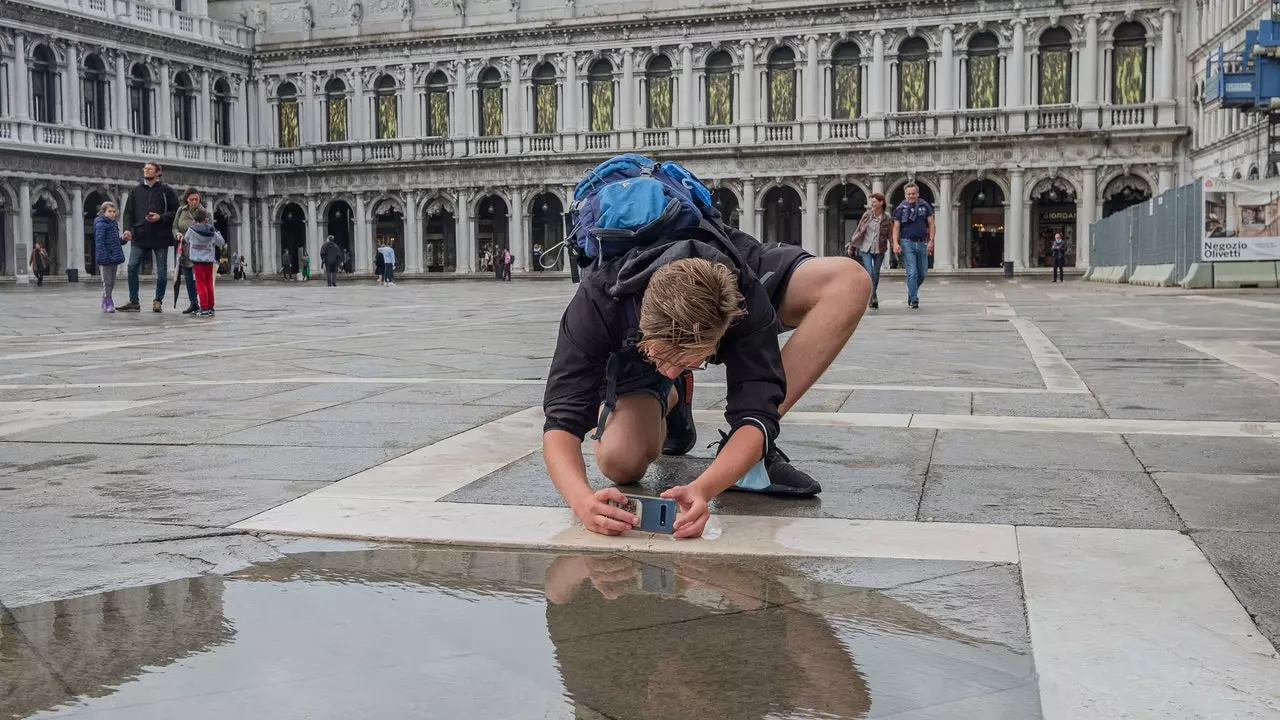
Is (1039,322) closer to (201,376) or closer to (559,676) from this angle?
(201,376)

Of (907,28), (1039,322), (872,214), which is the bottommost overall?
(1039,322)

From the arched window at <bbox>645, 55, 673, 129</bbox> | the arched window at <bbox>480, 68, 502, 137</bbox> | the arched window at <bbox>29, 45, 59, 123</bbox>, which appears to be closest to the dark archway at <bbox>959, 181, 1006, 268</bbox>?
the arched window at <bbox>645, 55, 673, 129</bbox>

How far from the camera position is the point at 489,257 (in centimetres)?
5088

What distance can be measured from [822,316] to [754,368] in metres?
0.55

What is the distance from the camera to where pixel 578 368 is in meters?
3.11

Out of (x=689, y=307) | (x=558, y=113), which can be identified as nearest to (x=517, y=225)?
(x=558, y=113)

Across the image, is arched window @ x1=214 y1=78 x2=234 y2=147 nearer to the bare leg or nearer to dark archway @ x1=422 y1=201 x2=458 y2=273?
dark archway @ x1=422 y1=201 x2=458 y2=273

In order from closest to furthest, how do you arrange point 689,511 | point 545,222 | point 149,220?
point 689,511
point 149,220
point 545,222

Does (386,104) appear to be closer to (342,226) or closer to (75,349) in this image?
(342,226)

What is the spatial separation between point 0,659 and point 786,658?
4.10 feet

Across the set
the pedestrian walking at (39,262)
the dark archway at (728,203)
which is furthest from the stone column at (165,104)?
the dark archway at (728,203)

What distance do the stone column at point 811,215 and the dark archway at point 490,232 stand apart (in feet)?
39.5

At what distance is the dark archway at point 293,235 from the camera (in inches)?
2072

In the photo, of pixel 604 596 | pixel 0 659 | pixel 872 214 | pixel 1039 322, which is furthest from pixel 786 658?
pixel 872 214
